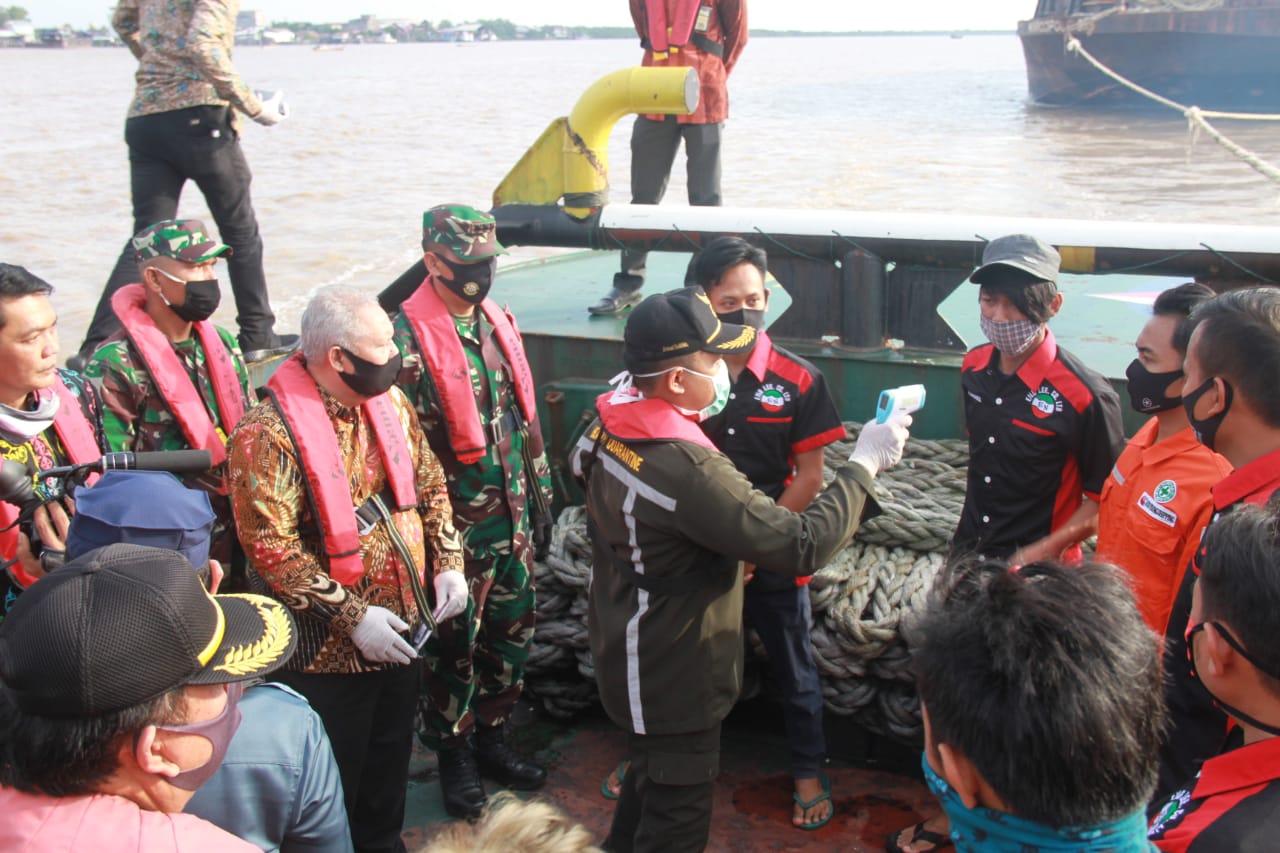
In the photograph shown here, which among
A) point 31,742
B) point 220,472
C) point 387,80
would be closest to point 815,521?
point 31,742

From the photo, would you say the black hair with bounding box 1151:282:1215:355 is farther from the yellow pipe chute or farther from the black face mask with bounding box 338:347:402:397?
the yellow pipe chute

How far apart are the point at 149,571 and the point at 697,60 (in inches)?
192

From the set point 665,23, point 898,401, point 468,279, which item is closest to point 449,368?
point 468,279

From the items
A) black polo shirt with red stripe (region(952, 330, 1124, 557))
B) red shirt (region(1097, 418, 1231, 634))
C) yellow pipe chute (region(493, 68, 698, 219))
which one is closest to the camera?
red shirt (region(1097, 418, 1231, 634))

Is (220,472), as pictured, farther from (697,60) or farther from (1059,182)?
(1059,182)

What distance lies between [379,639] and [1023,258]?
2005mm

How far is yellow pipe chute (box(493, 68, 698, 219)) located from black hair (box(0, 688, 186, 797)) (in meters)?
3.74

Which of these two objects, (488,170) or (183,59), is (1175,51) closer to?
(488,170)

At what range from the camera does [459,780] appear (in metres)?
3.65

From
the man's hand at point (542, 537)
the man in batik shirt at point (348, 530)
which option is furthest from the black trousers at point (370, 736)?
the man's hand at point (542, 537)

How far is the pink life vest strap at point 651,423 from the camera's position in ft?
8.42

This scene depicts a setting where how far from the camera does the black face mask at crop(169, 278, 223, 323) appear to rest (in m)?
3.55

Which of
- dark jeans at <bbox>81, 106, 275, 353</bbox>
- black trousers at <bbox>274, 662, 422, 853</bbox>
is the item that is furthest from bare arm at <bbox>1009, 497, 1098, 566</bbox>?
dark jeans at <bbox>81, 106, 275, 353</bbox>

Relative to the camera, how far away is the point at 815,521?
259 cm
